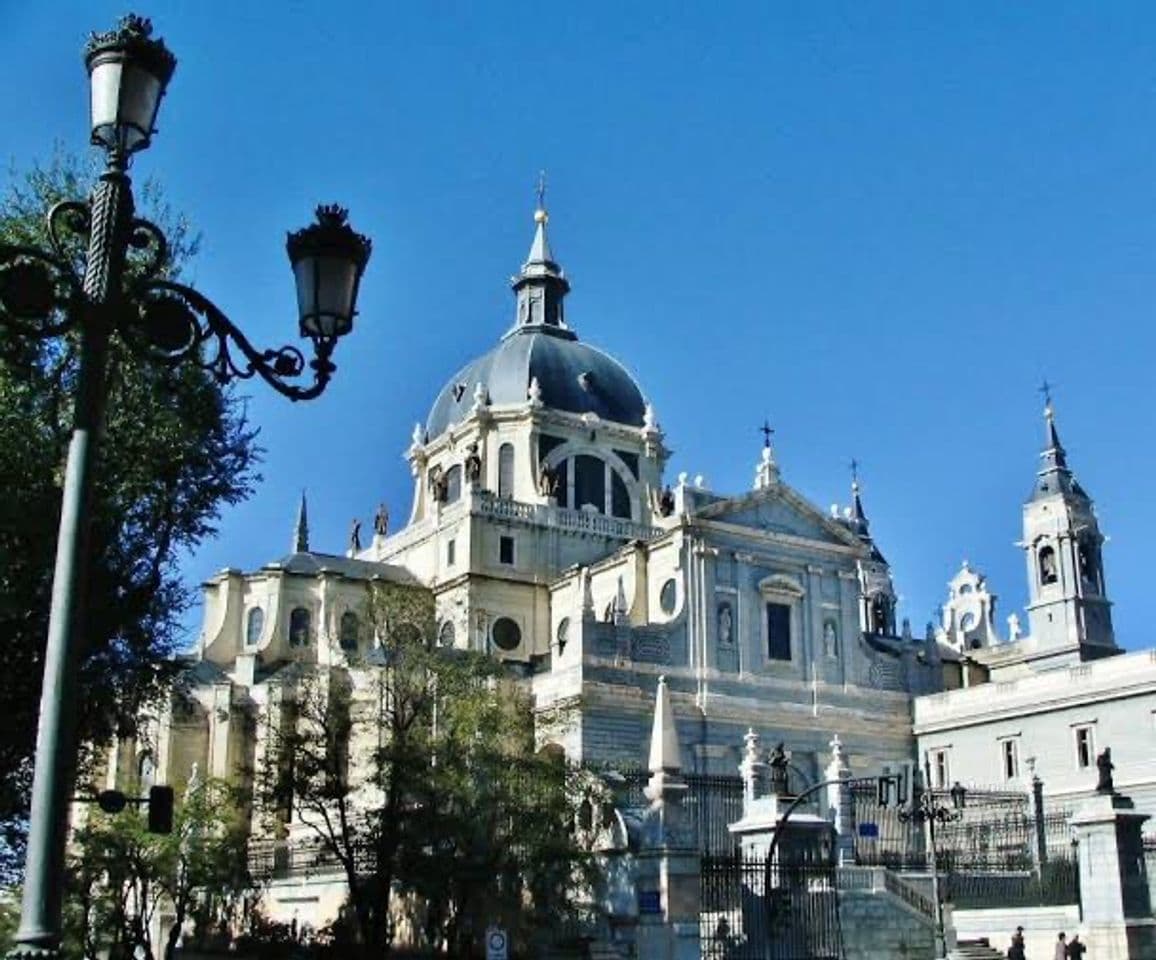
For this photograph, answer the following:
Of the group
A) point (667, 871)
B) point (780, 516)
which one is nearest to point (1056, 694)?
point (780, 516)

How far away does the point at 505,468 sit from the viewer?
6462cm

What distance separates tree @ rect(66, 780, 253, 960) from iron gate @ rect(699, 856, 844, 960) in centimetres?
1454

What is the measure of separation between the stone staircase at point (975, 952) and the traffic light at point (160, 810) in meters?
20.0

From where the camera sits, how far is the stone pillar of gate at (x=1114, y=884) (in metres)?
26.4

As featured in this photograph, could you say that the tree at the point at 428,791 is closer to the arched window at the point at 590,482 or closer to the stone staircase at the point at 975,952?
the stone staircase at the point at 975,952

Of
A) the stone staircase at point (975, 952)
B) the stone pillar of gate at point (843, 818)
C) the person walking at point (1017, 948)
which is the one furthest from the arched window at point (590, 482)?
the person walking at point (1017, 948)

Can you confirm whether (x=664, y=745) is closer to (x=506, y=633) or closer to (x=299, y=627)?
(x=506, y=633)

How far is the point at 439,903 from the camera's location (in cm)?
2880

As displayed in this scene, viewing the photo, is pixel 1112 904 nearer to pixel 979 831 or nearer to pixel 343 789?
pixel 979 831

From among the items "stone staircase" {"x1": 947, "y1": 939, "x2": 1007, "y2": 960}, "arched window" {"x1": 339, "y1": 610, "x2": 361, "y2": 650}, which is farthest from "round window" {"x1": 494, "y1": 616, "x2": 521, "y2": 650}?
"stone staircase" {"x1": 947, "y1": 939, "x2": 1007, "y2": 960}

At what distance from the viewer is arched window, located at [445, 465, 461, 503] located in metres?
66.4

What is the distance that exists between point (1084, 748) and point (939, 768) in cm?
649

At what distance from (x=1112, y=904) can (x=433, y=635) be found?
16.1 metres

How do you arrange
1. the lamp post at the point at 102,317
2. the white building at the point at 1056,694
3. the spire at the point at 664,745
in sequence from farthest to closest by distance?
the white building at the point at 1056,694 < the spire at the point at 664,745 < the lamp post at the point at 102,317
